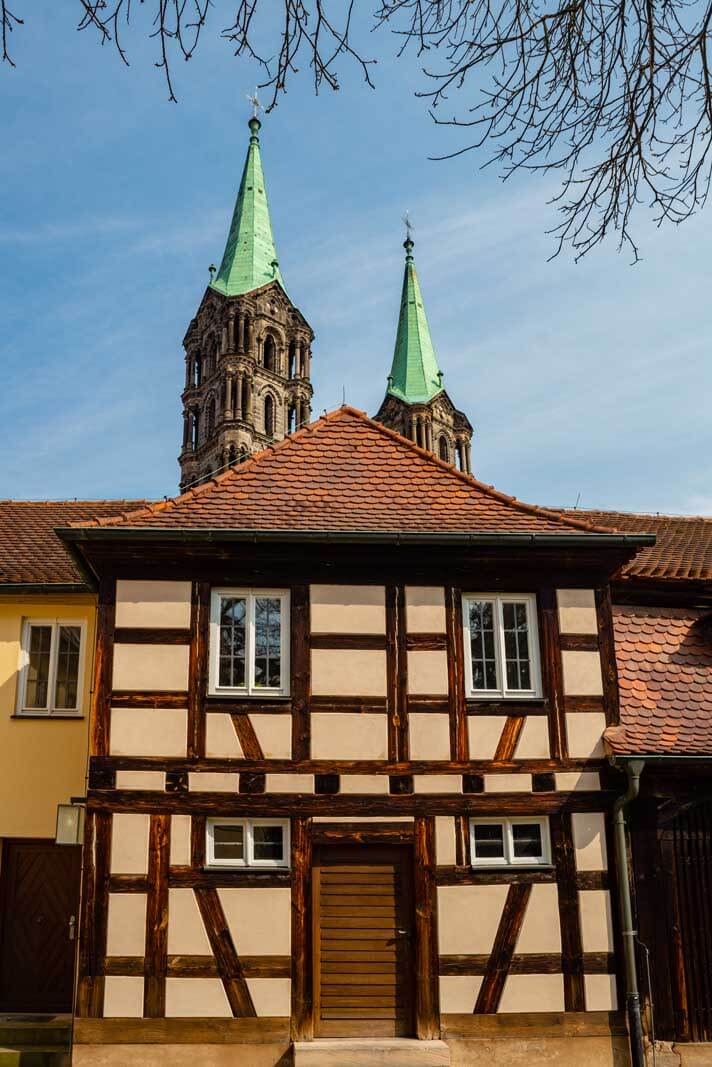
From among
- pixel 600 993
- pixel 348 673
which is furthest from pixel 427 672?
pixel 600 993

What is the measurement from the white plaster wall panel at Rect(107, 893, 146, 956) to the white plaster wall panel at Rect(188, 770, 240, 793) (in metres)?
1.23

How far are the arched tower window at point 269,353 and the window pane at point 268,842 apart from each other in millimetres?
62132

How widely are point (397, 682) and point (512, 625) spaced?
5.07 ft

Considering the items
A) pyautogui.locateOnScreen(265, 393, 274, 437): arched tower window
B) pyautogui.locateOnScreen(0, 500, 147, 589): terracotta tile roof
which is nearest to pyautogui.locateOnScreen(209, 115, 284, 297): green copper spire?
pyautogui.locateOnScreen(265, 393, 274, 437): arched tower window

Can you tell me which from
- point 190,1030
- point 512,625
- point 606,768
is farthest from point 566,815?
point 190,1030

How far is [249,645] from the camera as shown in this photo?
12648 millimetres

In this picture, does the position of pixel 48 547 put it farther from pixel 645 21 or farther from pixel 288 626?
pixel 645 21

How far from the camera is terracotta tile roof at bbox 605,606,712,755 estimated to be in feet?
41.0

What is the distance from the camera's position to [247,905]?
38.9 ft

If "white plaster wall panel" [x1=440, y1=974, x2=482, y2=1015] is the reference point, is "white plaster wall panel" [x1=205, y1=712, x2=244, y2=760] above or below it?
above

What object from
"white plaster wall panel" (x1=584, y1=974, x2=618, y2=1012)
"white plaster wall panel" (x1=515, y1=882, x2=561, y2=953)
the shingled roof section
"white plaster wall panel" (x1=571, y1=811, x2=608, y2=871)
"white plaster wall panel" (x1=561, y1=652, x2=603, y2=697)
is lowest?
"white plaster wall panel" (x1=584, y1=974, x2=618, y2=1012)

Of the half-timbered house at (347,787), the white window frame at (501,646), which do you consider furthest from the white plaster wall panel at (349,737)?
the white window frame at (501,646)

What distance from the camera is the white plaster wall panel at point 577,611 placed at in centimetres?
1300

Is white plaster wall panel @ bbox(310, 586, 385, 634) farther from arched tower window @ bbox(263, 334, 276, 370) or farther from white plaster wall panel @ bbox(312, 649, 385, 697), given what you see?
arched tower window @ bbox(263, 334, 276, 370)
